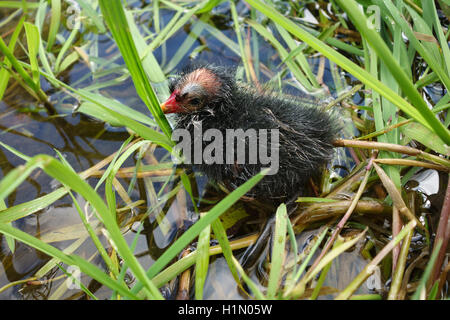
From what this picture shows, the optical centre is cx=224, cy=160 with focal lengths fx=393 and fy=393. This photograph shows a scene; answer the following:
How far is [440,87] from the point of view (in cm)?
261

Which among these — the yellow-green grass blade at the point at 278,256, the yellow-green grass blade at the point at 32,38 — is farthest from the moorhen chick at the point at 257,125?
the yellow-green grass blade at the point at 32,38

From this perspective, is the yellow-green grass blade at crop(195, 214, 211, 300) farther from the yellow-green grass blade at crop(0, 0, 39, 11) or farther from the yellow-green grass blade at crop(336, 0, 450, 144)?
the yellow-green grass blade at crop(0, 0, 39, 11)

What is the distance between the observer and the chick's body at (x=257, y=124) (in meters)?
1.97

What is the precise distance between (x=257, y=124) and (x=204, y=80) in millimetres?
371

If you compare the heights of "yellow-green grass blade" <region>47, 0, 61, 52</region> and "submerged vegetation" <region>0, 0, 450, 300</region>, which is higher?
"yellow-green grass blade" <region>47, 0, 61, 52</region>

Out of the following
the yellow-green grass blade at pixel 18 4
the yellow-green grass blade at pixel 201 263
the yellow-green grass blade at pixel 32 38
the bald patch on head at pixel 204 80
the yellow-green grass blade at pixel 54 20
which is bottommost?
the yellow-green grass blade at pixel 201 263

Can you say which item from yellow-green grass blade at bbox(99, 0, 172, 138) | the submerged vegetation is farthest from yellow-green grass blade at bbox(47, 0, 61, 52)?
yellow-green grass blade at bbox(99, 0, 172, 138)

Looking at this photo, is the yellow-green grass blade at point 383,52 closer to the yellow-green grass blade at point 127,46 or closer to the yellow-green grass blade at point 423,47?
the yellow-green grass blade at point 423,47

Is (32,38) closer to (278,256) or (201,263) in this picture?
(201,263)

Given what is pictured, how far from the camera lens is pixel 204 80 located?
2.05m

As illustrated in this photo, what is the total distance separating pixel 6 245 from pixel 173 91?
1197 millimetres

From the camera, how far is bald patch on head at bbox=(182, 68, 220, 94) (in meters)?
2.04

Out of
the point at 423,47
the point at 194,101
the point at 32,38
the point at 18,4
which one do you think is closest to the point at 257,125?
the point at 194,101

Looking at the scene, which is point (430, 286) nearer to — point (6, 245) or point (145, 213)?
point (145, 213)
